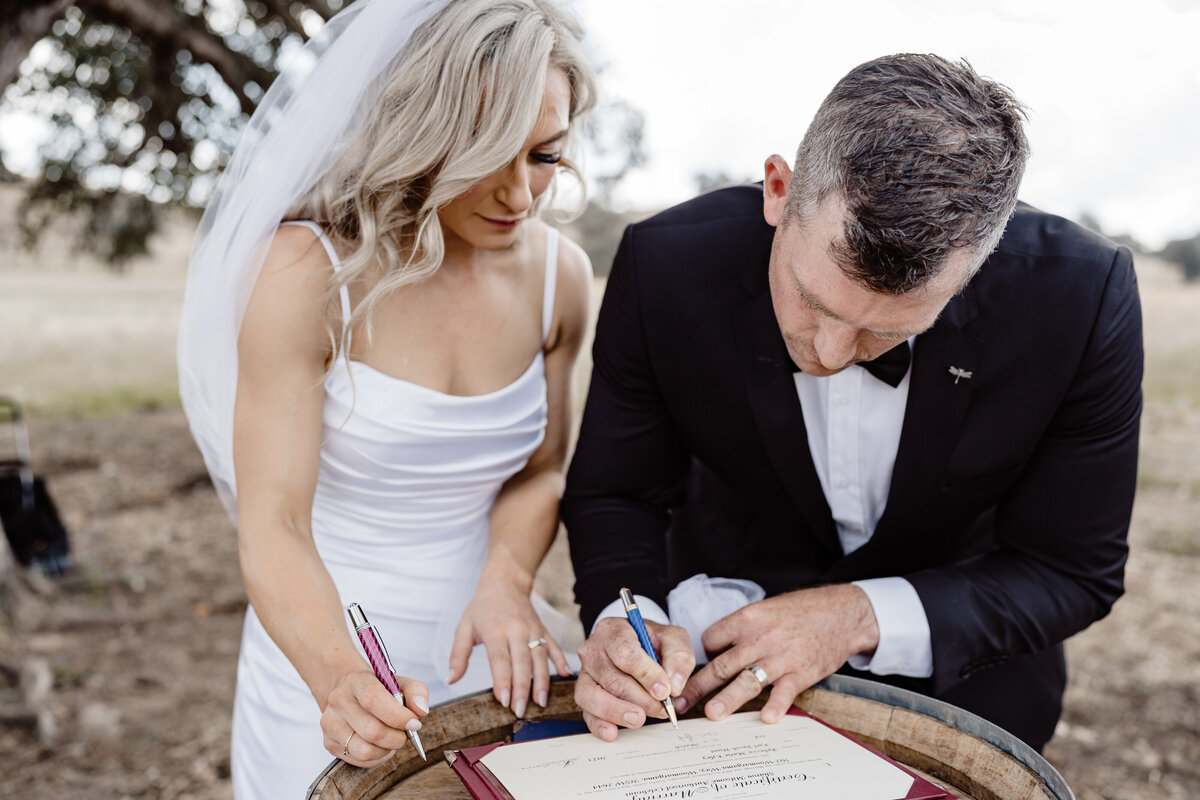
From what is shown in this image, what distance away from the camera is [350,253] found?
180 cm

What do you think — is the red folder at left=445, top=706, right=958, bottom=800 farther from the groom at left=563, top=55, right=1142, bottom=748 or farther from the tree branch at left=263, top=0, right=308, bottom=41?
the tree branch at left=263, top=0, right=308, bottom=41

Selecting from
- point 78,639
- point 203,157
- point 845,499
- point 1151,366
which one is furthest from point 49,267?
point 845,499

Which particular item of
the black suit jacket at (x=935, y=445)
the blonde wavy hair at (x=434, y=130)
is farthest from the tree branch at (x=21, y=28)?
A: the black suit jacket at (x=935, y=445)

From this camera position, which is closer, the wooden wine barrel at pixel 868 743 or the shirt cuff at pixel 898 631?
the wooden wine barrel at pixel 868 743

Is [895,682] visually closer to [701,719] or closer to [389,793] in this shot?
[701,719]

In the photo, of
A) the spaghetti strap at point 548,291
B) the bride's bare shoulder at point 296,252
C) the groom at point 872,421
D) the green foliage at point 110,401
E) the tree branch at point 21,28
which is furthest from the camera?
the green foliage at point 110,401

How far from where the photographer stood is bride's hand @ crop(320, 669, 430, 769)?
1.22 metres

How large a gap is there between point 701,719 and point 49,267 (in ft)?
61.3

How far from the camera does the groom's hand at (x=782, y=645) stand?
4.48ft

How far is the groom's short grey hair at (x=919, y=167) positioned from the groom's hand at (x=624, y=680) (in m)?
0.62

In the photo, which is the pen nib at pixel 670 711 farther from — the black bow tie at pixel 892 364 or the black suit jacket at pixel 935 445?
the black bow tie at pixel 892 364

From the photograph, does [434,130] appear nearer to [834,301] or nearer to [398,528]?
[834,301]

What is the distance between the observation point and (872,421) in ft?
5.91

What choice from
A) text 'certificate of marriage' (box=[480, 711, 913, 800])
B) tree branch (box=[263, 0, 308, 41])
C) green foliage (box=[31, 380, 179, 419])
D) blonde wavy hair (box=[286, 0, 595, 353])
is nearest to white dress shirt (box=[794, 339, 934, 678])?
text 'certificate of marriage' (box=[480, 711, 913, 800])
